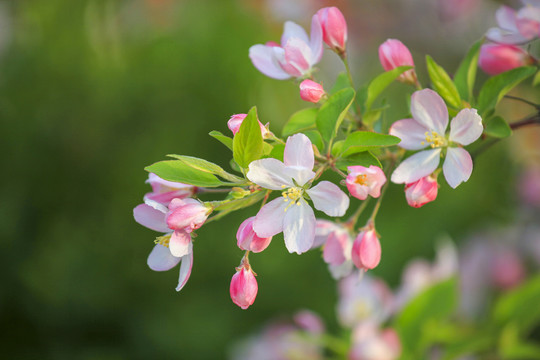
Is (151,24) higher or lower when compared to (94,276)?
higher

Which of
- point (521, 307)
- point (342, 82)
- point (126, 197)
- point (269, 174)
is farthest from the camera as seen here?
point (126, 197)

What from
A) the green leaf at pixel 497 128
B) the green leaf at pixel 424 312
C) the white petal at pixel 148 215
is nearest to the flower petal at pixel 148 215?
the white petal at pixel 148 215

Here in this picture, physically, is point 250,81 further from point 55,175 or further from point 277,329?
point 277,329

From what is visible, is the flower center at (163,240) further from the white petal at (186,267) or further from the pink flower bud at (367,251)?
the pink flower bud at (367,251)


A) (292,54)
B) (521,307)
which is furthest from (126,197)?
(292,54)

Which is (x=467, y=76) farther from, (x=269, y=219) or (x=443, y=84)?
(x=269, y=219)

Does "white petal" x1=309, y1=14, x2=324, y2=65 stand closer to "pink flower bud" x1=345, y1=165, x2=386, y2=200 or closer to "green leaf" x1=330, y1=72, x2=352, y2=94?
"green leaf" x1=330, y1=72, x2=352, y2=94

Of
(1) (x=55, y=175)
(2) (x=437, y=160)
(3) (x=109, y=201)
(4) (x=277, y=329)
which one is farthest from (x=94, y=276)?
(2) (x=437, y=160)

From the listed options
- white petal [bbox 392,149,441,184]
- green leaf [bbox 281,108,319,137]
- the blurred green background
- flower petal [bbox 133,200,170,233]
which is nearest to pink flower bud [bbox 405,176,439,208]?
white petal [bbox 392,149,441,184]
